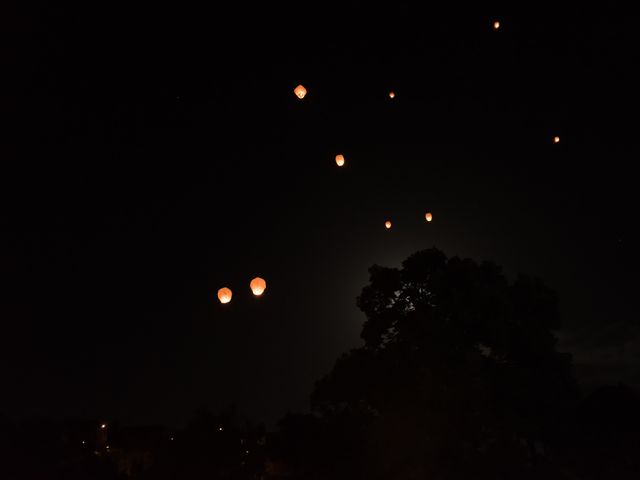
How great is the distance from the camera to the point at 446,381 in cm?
1265

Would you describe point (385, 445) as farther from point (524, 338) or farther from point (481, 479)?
point (524, 338)

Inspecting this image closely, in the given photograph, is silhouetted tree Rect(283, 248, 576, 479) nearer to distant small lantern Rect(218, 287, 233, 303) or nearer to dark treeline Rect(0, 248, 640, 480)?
dark treeline Rect(0, 248, 640, 480)

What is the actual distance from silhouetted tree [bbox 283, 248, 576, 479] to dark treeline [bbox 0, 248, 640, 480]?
30 mm

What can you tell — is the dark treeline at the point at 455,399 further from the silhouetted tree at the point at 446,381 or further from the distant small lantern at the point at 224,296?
the distant small lantern at the point at 224,296

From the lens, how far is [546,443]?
1493cm

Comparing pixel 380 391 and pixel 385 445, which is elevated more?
pixel 380 391

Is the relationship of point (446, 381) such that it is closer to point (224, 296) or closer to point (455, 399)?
point (455, 399)

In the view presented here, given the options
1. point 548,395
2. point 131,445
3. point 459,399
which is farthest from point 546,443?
point 131,445

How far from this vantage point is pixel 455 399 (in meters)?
12.2

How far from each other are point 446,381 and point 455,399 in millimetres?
544

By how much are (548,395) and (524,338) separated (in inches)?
69.9

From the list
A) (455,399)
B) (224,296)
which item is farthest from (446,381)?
(224,296)

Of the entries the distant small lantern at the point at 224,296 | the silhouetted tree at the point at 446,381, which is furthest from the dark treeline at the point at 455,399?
the distant small lantern at the point at 224,296

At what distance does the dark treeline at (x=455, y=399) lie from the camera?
40.2 ft
